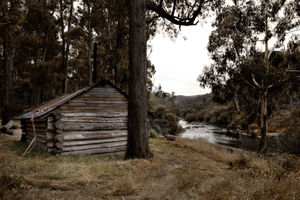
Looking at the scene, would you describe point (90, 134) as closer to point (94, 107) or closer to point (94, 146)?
point (94, 146)

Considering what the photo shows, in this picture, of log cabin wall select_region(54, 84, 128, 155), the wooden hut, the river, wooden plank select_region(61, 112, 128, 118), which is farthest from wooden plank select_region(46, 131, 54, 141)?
the river

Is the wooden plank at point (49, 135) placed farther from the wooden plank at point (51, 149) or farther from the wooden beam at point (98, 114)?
the wooden beam at point (98, 114)

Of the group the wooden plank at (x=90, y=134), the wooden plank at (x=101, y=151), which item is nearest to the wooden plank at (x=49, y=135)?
the wooden plank at (x=90, y=134)

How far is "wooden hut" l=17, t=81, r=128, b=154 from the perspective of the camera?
761 cm

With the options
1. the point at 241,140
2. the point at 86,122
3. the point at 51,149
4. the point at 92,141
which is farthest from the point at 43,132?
the point at 241,140

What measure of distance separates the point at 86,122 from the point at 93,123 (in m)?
0.31

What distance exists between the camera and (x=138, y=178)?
4426mm

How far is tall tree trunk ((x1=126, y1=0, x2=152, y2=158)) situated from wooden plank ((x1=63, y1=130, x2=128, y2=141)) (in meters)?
2.12

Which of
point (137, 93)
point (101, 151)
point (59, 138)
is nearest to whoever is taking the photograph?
point (137, 93)

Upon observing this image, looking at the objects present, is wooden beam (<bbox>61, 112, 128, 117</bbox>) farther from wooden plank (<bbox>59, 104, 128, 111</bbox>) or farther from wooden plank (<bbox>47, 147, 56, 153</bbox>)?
wooden plank (<bbox>47, 147, 56, 153</bbox>)

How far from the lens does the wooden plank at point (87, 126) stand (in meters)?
7.64

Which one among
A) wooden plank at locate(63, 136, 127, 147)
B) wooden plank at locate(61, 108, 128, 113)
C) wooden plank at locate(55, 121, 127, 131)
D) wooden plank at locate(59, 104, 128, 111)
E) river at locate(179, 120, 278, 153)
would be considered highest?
wooden plank at locate(59, 104, 128, 111)

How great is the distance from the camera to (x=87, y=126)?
27.0 ft

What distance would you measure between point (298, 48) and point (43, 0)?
79.4 feet
